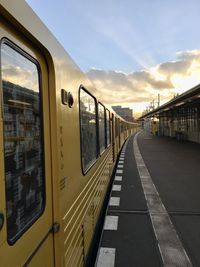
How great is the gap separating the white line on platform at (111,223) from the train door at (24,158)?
3.18m

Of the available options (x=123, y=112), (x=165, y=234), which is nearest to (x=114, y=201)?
(x=165, y=234)

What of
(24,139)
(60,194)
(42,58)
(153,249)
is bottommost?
(153,249)

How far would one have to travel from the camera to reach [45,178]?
6.09ft

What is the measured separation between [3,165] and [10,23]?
697mm

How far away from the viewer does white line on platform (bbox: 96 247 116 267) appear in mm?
3623

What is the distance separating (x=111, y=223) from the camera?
5121 millimetres

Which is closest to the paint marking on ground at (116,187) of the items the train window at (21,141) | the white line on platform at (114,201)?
the white line on platform at (114,201)

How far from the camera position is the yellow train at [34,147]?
139cm

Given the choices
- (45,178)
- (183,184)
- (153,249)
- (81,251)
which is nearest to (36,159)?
(45,178)

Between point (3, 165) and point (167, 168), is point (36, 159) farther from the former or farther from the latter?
point (167, 168)

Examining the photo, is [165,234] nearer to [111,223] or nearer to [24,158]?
[111,223]

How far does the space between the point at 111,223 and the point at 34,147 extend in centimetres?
375

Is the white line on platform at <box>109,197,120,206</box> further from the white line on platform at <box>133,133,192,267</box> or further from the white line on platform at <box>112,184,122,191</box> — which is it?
the white line on platform at <box>112,184,122,191</box>

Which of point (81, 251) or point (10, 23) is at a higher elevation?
point (10, 23)
